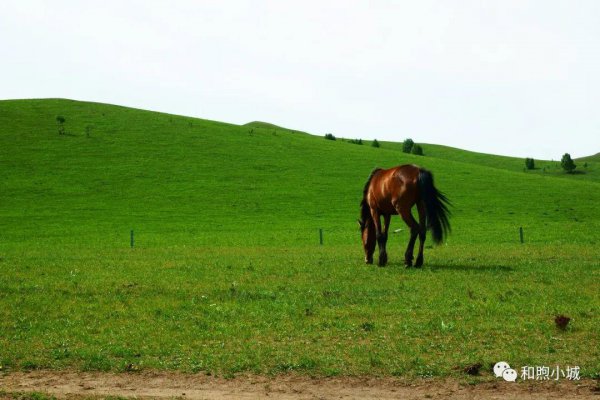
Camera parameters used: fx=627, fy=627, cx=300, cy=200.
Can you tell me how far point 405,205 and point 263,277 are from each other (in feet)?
18.3

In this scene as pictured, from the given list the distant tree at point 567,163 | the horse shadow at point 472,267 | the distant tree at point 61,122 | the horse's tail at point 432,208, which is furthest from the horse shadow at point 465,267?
the distant tree at point 567,163

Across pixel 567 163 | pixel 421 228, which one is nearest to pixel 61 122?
pixel 421 228

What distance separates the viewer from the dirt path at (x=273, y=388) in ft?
26.3

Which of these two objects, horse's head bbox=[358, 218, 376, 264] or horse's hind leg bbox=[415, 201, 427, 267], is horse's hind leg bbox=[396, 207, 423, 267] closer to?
horse's hind leg bbox=[415, 201, 427, 267]

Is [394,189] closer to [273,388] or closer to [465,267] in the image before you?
[465,267]

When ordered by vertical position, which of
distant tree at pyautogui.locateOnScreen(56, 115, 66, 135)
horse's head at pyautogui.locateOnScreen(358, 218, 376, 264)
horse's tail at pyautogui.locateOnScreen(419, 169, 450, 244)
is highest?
distant tree at pyautogui.locateOnScreen(56, 115, 66, 135)

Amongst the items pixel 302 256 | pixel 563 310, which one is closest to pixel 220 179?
pixel 302 256

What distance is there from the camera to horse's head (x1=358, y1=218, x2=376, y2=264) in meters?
22.9

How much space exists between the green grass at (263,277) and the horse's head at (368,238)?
0.63 m

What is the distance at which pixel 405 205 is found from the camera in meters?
21.5

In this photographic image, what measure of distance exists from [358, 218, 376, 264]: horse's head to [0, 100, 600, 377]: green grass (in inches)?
24.7

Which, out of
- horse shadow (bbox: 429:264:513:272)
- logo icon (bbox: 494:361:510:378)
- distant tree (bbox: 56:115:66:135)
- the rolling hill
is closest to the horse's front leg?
horse shadow (bbox: 429:264:513:272)

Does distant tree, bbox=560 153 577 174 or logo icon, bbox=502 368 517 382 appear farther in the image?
distant tree, bbox=560 153 577 174

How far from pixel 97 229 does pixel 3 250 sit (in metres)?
12.0
